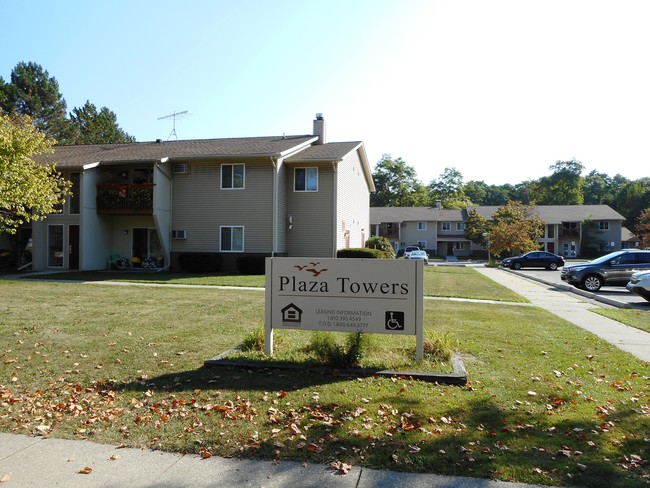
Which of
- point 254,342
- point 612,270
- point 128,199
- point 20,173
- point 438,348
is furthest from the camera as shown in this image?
point 128,199

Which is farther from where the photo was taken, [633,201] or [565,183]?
[565,183]

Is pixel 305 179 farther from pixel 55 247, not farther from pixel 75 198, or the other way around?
pixel 55 247

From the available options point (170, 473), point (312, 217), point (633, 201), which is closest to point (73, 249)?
point (312, 217)

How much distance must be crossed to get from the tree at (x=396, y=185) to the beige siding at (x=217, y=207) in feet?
190

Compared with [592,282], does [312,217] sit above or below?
above

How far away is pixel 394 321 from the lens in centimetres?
642

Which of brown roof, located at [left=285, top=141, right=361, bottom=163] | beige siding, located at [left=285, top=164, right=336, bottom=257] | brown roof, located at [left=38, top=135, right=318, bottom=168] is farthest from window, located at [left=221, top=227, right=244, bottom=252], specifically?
brown roof, located at [left=285, top=141, right=361, bottom=163]

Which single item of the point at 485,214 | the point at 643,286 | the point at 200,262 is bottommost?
the point at 643,286

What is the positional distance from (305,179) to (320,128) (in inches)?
203

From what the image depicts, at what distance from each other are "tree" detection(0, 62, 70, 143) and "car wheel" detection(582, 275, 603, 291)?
53.7 metres

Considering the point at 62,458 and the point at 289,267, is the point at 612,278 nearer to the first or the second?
the point at 289,267

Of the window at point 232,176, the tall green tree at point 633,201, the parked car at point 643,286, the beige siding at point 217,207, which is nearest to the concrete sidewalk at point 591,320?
the parked car at point 643,286

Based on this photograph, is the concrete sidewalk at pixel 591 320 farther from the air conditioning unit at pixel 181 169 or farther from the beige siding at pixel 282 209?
the air conditioning unit at pixel 181 169

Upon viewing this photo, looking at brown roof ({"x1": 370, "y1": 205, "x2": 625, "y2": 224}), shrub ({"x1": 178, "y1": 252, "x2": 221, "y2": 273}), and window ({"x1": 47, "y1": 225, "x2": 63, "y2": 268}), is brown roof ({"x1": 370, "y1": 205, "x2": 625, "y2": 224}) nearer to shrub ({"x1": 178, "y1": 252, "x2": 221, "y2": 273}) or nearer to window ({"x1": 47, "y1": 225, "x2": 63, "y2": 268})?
shrub ({"x1": 178, "y1": 252, "x2": 221, "y2": 273})
